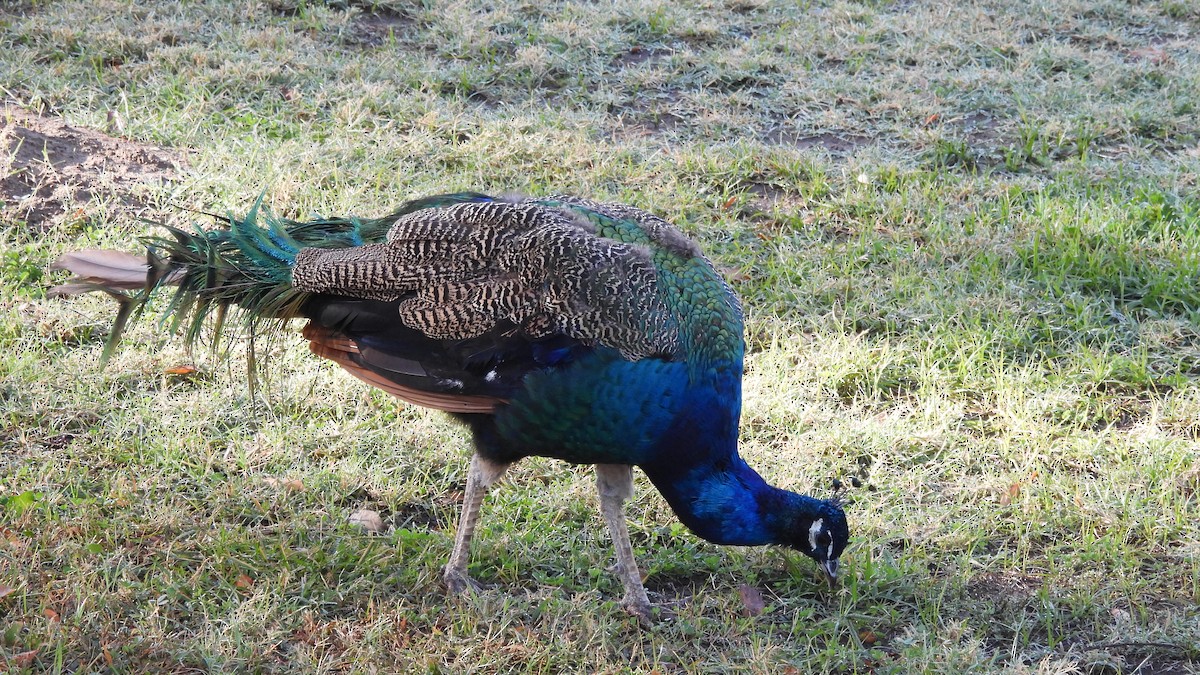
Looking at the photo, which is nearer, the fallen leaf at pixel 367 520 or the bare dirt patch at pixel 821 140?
the fallen leaf at pixel 367 520

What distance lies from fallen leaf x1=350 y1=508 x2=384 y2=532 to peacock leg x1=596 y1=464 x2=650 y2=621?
701 millimetres

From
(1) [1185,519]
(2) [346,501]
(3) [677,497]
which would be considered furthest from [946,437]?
(2) [346,501]

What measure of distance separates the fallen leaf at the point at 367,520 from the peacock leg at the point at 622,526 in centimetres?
70

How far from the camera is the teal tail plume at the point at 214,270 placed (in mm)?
3201

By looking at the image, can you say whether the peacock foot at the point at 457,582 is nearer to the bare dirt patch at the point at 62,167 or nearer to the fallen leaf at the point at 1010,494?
the fallen leaf at the point at 1010,494

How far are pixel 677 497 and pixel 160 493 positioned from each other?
1.59 meters

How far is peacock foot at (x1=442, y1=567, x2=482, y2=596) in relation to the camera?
125 inches

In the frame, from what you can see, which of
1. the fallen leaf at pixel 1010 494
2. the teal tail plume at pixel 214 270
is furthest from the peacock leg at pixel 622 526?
the fallen leaf at pixel 1010 494

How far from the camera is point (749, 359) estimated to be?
4227 millimetres

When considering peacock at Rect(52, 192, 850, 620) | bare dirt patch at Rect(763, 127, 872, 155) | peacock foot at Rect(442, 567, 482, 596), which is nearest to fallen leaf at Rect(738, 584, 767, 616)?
peacock at Rect(52, 192, 850, 620)

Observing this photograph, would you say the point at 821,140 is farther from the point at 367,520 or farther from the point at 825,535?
the point at 367,520

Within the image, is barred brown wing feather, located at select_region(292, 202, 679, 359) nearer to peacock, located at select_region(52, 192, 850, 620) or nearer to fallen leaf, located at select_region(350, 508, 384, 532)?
peacock, located at select_region(52, 192, 850, 620)

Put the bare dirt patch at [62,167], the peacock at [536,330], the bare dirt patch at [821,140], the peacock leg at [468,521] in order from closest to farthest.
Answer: the peacock at [536,330], the peacock leg at [468,521], the bare dirt patch at [62,167], the bare dirt patch at [821,140]

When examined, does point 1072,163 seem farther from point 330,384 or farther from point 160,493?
point 160,493
